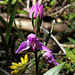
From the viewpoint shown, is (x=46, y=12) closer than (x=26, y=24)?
No

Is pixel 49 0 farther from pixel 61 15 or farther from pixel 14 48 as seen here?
Result: pixel 14 48

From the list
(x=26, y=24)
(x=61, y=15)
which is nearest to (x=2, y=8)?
(x=26, y=24)

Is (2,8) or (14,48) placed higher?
(2,8)

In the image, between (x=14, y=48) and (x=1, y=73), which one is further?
(x=14, y=48)

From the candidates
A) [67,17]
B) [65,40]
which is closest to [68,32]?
[65,40]

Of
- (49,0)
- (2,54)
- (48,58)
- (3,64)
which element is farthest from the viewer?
(49,0)

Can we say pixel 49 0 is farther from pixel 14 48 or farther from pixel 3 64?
pixel 3 64

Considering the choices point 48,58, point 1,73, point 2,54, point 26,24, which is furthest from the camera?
point 26,24

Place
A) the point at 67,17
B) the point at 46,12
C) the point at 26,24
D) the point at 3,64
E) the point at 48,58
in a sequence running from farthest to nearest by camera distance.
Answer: the point at 46,12, the point at 67,17, the point at 26,24, the point at 3,64, the point at 48,58

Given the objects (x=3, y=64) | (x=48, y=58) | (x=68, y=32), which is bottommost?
(x=3, y=64)
